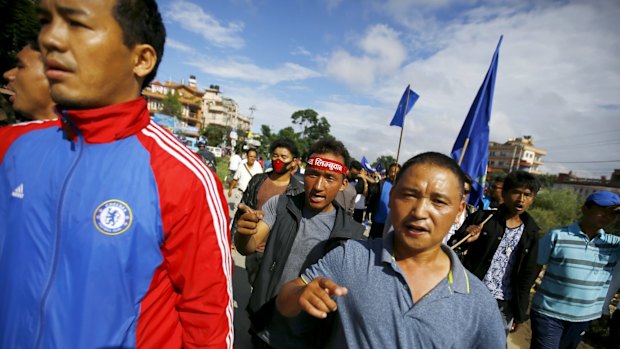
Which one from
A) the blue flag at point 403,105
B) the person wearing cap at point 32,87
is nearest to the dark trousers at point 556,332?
the person wearing cap at point 32,87

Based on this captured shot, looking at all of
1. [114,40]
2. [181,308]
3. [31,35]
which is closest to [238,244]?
[181,308]

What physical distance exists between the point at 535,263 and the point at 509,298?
0.45m

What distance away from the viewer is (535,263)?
3.09 metres

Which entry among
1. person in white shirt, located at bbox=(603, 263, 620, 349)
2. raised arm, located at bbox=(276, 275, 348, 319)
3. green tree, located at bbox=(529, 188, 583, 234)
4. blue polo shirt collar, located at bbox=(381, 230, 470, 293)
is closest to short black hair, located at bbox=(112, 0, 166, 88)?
raised arm, located at bbox=(276, 275, 348, 319)

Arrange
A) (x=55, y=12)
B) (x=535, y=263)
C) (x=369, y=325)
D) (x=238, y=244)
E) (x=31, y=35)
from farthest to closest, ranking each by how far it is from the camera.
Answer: (x=31, y=35) < (x=535, y=263) < (x=238, y=244) < (x=369, y=325) < (x=55, y=12)

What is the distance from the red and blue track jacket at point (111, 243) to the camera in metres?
1.01

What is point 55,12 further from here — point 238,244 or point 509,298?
point 509,298

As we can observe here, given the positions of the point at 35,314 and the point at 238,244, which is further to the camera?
the point at 238,244

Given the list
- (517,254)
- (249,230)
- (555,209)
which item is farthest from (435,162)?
(555,209)

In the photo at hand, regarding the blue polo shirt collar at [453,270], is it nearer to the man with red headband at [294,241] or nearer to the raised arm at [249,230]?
the man with red headband at [294,241]

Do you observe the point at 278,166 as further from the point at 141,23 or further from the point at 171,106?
the point at 171,106

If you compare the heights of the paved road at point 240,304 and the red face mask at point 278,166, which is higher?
the red face mask at point 278,166

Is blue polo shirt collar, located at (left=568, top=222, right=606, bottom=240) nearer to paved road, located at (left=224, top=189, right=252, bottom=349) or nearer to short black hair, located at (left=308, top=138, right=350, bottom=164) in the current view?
short black hair, located at (left=308, top=138, right=350, bottom=164)

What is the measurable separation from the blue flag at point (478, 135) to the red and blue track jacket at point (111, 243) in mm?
4111
